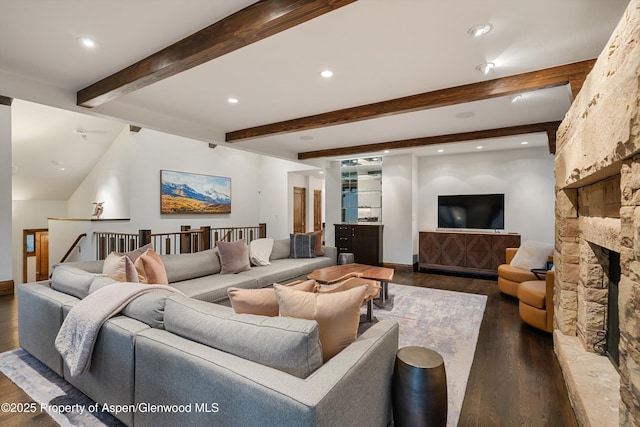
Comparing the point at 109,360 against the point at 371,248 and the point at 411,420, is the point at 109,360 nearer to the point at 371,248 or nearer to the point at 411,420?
the point at 411,420

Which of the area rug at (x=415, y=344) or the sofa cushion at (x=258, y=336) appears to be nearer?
the sofa cushion at (x=258, y=336)

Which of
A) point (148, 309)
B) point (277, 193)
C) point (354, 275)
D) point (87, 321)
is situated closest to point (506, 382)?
point (354, 275)

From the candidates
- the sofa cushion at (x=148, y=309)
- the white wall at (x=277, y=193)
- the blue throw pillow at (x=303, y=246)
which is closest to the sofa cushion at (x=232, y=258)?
the blue throw pillow at (x=303, y=246)

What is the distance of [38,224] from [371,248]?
327 inches

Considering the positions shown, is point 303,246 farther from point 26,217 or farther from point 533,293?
point 26,217

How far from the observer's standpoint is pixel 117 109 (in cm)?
378

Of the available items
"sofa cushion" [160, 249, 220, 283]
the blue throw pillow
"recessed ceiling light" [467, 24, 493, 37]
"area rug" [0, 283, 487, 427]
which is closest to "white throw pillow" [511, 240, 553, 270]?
"area rug" [0, 283, 487, 427]

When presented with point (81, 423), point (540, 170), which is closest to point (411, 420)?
point (81, 423)

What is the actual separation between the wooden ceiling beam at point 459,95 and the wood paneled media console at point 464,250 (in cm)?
354

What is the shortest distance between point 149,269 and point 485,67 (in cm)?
369

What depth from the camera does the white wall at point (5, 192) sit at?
13.0 feet

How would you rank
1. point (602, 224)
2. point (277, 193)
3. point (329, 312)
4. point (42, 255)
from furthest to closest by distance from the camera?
point (277, 193) < point (42, 255) < point (602, 224) < point (329, 312)

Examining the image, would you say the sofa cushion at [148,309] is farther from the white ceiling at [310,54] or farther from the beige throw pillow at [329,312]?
the white ceiling at [310,54]

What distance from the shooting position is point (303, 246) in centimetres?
529
